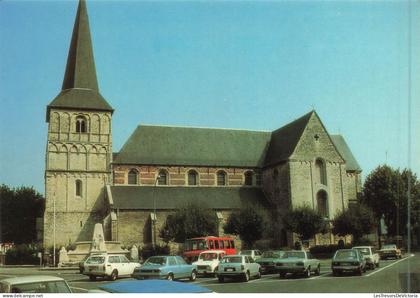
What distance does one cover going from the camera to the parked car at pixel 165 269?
20828mm

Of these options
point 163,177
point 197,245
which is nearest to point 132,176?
point 163,177

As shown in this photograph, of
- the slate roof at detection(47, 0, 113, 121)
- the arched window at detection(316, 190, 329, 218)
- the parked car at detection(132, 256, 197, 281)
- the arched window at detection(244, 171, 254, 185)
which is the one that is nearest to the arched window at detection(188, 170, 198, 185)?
the arched window at detection(244, 171, 254, 185)

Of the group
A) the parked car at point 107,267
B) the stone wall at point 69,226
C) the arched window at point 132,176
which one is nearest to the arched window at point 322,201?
the arched window at point 132,176

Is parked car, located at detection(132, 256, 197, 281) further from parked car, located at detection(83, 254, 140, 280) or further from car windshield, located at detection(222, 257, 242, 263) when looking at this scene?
parked car, located at detection(83, 254, 140, 280)

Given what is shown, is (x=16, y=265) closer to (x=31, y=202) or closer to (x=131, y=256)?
(x=131, y=256)

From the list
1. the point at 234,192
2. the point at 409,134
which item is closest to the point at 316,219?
the point at 234,192

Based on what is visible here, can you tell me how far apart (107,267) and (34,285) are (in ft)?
46.0

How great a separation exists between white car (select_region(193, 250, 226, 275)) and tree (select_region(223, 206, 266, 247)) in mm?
16800

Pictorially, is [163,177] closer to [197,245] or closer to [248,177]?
[248,177]

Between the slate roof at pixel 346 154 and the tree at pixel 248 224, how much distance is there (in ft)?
68.8

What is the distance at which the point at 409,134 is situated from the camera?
12727mm

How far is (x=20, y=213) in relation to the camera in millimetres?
62812

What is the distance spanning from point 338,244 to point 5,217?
42026 mm

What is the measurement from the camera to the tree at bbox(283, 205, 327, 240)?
140ft
